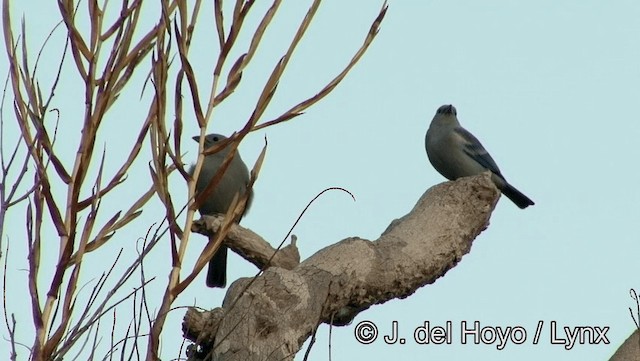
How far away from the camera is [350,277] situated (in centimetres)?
424

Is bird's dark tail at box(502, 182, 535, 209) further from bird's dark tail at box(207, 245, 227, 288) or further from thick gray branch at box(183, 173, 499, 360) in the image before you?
thick gray branch at box(183, 173, 499, 360)

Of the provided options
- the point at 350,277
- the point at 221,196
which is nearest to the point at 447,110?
the point at 221,196

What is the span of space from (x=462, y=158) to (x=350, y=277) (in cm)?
370

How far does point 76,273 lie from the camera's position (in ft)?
5.43

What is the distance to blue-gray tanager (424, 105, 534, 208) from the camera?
7.71 meters

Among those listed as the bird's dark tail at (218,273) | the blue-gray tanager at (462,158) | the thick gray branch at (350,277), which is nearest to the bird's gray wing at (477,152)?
the blue-gray tanager at (462,158)

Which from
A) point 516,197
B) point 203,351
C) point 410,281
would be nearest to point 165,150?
point 203,351

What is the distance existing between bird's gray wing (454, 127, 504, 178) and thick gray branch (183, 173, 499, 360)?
2.82 meters

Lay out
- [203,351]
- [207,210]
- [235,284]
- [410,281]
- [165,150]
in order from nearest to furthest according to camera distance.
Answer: [165,150]
[203,351]
[235,284]
[410,281]
[207,210]

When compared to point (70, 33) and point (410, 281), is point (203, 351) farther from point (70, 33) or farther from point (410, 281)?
point (70, 33)

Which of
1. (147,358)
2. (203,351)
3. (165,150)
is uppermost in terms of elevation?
(203,351)

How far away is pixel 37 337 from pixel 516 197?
650cm

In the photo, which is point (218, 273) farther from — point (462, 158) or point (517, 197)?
point (517, 197)

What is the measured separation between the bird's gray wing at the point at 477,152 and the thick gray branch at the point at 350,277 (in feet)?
9.24
